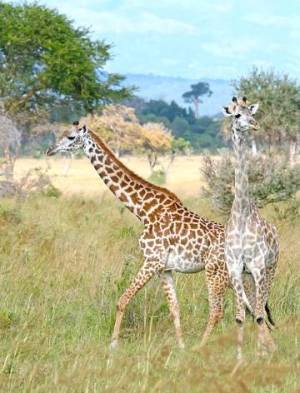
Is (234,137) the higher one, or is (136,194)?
(234,137)

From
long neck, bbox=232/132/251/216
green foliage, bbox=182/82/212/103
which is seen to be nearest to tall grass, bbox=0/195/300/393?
long neck, bbox=232/132/251/216

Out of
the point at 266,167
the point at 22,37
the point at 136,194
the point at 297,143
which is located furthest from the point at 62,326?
the point at 297,143

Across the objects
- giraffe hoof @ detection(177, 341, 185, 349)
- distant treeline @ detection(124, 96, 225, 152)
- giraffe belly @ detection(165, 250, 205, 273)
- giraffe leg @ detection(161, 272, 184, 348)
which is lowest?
distant treeline @ detection(124, 96, 225, 152)

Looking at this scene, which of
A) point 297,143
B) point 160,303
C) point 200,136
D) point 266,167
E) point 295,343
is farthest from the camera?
point 200,136

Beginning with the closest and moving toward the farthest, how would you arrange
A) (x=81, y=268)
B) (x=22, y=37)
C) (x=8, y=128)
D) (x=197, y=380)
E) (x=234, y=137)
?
(x=197, y=380) → (x=234, y=137) → (x=81, y=268) → (x=8, y=128) → (x=22, y=37)

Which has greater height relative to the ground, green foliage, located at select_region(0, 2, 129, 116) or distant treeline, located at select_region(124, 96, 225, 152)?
green foliage, located at select_region(0, 2, 129, 116)

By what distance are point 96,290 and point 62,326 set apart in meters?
1.24

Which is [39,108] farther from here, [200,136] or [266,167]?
[200,136]

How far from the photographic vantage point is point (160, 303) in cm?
823

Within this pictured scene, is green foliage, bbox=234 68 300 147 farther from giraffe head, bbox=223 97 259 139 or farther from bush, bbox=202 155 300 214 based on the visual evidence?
giraffe head, bbox=223 97 259 139

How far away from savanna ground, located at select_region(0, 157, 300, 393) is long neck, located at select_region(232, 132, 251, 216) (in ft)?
2.83

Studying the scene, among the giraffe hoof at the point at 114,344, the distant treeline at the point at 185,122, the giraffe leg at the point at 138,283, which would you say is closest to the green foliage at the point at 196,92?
the distant treeline at the point at 185,122

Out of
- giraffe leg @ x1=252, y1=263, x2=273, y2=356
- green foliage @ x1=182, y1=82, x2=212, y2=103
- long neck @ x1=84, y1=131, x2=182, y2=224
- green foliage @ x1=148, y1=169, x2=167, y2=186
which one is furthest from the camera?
green foliage @ x1=182, y1=82, x2=212, y2=103

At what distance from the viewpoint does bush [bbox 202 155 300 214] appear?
16.6 m
